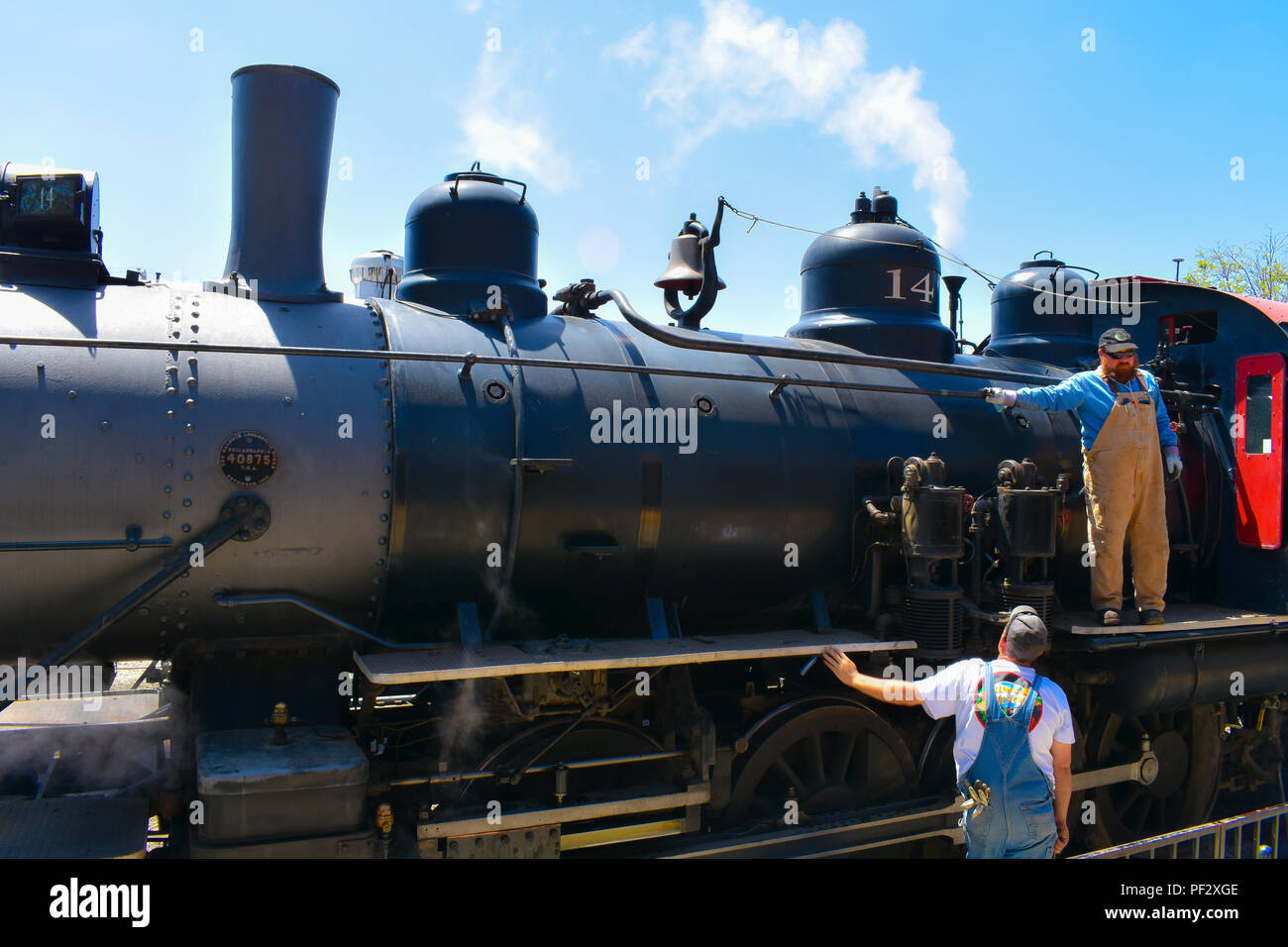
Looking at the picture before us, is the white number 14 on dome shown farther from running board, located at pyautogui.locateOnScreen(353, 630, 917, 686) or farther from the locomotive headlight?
the locomotive headlight

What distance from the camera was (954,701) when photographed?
418cm

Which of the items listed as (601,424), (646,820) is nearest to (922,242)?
(601,424)

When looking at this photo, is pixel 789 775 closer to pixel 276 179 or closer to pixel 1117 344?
pixel 1117 344

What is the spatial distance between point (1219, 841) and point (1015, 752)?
6.82 ft

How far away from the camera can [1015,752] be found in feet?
13.0

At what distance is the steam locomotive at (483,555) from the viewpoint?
3.98m

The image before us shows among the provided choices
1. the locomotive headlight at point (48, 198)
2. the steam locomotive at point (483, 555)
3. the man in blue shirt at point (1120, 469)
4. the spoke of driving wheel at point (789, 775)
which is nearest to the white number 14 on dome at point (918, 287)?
the steam locomotive at point (483, 555)

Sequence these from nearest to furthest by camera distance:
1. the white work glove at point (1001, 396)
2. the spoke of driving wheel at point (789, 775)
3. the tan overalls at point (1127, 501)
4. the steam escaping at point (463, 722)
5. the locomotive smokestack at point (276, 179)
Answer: the steam escaping at point (463, 722) < the locomotive smokestack at point (276, 179) < the spoke of driving wheel at point (789, 775) < the white work glove at point (1001, 396) < the tan overalls at point (1127, 501)

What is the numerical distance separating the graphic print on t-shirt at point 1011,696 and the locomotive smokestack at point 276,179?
3660 millimetres

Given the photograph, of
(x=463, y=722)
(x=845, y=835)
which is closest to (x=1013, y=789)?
(x=845, y=835)

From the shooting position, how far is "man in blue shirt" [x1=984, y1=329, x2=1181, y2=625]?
19.2ft

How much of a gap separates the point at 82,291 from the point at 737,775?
157 inches

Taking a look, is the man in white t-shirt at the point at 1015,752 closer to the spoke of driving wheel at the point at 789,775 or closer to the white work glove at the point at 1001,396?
the spoke of driving wheel at the point at 789,775
